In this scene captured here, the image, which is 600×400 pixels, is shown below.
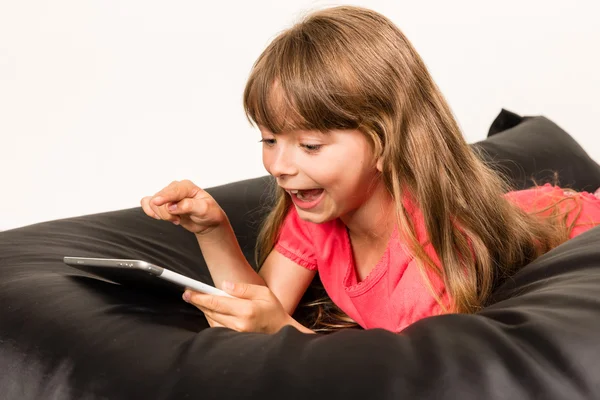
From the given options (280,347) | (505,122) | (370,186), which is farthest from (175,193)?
(505,122)

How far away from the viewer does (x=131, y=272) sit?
1.27 meters

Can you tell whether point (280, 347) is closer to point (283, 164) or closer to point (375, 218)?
point (283, 164)

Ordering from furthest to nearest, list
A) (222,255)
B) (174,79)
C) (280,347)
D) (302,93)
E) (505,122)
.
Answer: (174,79) < (505,122) < (222,255) < (302,93) < (280,347)

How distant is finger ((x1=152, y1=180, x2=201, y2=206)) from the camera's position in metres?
1.47

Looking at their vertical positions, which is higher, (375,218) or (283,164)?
(283,164)

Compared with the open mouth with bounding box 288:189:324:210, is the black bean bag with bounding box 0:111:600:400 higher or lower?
lower

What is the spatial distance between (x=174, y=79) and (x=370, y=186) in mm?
1469

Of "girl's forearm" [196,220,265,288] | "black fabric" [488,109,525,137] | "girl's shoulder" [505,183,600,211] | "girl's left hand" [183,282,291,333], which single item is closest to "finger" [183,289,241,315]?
"girl's left hand" [183,282,291,333]

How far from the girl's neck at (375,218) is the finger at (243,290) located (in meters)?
0.24

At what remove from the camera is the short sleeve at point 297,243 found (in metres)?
1.75

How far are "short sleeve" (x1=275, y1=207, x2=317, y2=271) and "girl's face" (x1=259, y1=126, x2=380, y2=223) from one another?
26cm

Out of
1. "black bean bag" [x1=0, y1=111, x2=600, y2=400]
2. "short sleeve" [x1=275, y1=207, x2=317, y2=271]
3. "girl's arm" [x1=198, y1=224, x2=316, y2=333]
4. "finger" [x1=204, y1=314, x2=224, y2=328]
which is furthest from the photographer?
"short sleeve" [x1=275, y1=207, x2=317, y2=271]

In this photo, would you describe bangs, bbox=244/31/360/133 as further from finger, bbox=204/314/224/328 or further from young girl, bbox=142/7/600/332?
finger, bbox=204/314/224/328

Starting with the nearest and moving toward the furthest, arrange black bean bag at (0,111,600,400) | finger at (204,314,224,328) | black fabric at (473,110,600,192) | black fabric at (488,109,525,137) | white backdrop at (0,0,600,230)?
black bean bag at (0,111,600,400) → finger at (204,314,224,328) → black fabric at (473,110,600,192) → black fabric at (488,109,525,137) → white backdrop at (0,0,600,230)
